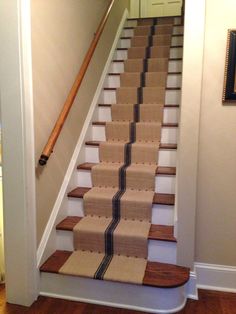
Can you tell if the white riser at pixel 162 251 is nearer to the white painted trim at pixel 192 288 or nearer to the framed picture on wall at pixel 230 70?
the white painted trim at pixel 192 288

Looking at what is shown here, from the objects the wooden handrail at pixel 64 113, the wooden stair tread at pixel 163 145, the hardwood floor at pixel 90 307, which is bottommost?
the hardwood floor at pixel 90 307

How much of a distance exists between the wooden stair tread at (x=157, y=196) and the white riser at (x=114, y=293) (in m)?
0.57

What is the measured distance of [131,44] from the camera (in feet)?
12.6

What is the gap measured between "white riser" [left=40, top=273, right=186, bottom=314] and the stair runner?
2.7 inches

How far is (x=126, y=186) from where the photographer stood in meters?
2.42

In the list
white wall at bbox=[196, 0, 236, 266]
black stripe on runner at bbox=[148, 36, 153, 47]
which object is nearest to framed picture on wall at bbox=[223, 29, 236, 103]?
white wall at bbox=[196, 0, 236, 266]

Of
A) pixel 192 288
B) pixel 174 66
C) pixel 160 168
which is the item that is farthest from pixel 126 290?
pixel 174 66

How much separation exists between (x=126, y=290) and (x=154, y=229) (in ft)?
1.52

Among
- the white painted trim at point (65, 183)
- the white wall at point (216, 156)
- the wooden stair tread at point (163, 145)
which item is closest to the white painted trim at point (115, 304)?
the white painted trim at point (65, 183)

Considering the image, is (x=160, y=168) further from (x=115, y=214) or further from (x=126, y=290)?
(x=126, y=290)

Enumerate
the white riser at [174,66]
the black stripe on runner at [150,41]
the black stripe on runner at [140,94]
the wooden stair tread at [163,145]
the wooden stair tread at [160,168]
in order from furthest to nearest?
the black stripe on runner at [150,41] → the white riser at [174,66] → the black stripe on runner at [140,94] → the wooden stair tread at [163,145] → the wooden stair tread at [160,168]

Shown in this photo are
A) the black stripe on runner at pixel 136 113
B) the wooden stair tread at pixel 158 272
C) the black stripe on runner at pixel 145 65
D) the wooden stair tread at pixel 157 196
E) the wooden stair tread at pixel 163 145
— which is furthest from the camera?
the black stripe on runner at pixel 145 65

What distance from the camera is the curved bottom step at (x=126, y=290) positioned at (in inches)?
70.2

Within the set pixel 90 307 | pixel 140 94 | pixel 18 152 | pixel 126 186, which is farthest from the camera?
pixel 140 94
